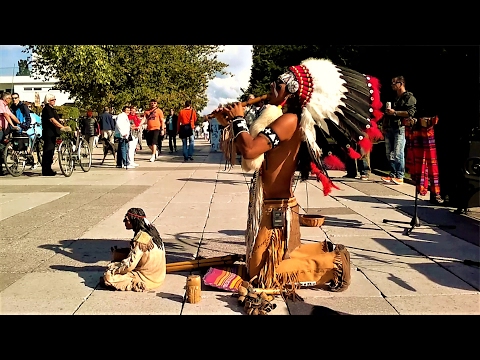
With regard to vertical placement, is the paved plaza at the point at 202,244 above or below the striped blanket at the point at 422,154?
below

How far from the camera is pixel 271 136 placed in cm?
363

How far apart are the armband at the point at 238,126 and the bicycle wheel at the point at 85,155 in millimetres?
9940

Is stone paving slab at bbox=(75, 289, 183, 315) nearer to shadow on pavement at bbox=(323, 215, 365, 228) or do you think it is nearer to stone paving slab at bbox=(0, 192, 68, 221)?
shadow on pavement at bbox=(323, 215, 365, 228)

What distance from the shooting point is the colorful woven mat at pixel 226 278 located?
402cm

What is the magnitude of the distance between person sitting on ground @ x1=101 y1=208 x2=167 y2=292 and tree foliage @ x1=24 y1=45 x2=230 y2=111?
11.1 metres

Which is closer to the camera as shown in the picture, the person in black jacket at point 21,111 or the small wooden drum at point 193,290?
the small wooden drum at point 193,290

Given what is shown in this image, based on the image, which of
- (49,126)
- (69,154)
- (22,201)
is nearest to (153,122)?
(69,154)

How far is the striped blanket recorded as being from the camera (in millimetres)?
6410

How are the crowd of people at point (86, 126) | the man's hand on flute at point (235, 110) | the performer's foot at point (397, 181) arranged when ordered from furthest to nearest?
the crowd of people at point (86, 126) → the performer's foot at point (397, 181) → the man's hand on flute at point (235, 110)

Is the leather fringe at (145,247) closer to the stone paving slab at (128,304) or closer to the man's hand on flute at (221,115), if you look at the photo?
the stone paving slab at (128,304)

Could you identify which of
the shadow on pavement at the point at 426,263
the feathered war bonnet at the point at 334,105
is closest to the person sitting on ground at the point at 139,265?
the feathered war bonnet at the point at 334,105

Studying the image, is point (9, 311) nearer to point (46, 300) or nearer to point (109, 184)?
point (46, 300)

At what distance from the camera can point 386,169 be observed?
13734 millimetres

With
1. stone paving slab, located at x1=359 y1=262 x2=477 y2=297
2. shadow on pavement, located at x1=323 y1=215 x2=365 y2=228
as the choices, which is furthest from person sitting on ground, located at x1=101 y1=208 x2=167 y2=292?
shadow on pavement, located at x1=323 y1=215 x2=365 y2=228
